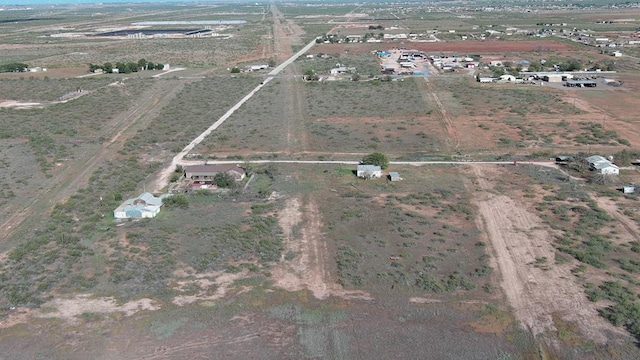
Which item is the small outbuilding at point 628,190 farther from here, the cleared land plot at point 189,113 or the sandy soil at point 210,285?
the cleared land plot at point 189,113

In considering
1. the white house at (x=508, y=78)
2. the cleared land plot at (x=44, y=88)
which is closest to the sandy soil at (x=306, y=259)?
the cleared land plot at (x=44, y=88)

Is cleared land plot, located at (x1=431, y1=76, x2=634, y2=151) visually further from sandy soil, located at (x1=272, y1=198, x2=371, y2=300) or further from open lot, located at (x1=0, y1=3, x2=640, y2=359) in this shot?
sandy soil, located at (x1=272, y1=198, x2=371, y2=300)

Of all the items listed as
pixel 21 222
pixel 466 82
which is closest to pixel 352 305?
pixel 21 222

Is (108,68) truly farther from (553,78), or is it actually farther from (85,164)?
(553,78)

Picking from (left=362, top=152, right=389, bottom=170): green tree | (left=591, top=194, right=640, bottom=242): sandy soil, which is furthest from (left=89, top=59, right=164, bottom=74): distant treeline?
(left=591, top=194, right=640, bottom=242): sandy soil

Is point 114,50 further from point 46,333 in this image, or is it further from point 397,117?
point 46,333
